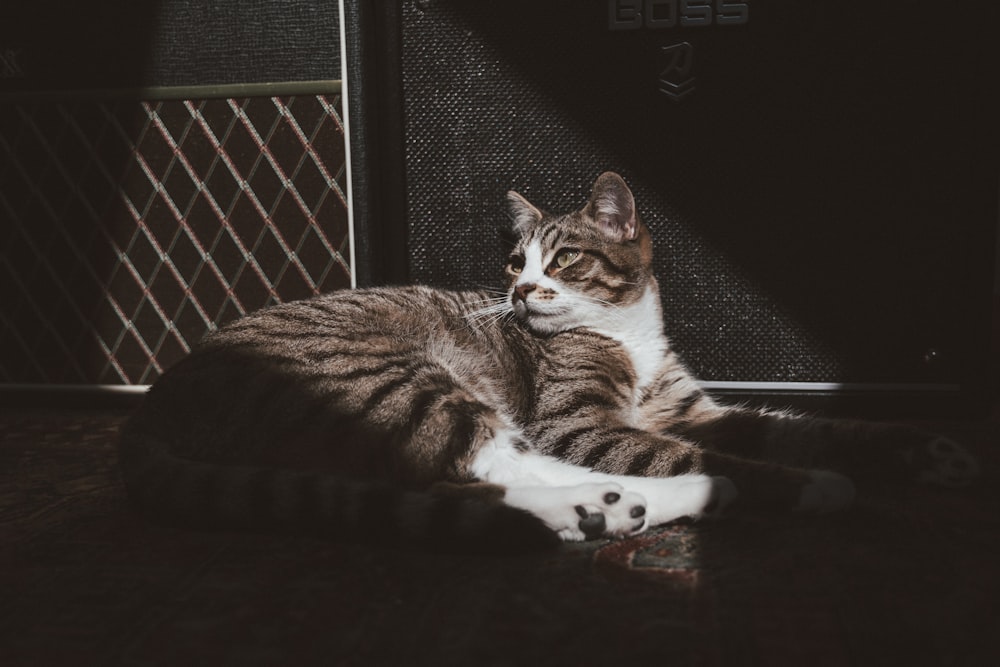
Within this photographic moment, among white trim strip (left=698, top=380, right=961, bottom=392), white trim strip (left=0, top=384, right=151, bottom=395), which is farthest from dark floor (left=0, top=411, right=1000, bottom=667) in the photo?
white trim strip (left=0, top=384, right=151, bottom=395)

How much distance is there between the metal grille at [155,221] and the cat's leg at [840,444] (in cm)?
81

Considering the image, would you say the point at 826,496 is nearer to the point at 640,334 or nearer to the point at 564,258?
the point at 640,334

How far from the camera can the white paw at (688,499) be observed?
1058 mm

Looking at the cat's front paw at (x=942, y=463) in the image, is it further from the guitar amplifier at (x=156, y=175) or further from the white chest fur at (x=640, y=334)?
the guitar amplifier at (x=156, y=175)

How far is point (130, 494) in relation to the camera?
1.10m

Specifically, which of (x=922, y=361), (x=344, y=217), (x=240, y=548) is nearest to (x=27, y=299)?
(x=344, y=217)

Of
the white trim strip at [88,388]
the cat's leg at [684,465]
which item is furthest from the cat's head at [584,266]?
the white trim strip at [88,388]

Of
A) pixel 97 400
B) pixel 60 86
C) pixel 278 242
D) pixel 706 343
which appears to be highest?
pixel 60 86

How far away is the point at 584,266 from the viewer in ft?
4.75

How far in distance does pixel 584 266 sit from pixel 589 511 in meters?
0.56

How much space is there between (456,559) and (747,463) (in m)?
0.47

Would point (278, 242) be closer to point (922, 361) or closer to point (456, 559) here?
point (456, 559)

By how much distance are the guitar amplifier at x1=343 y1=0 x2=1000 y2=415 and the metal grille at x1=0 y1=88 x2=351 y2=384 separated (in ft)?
0.43

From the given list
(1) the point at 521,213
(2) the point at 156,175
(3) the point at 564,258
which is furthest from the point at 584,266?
(2) the point at 156,175
